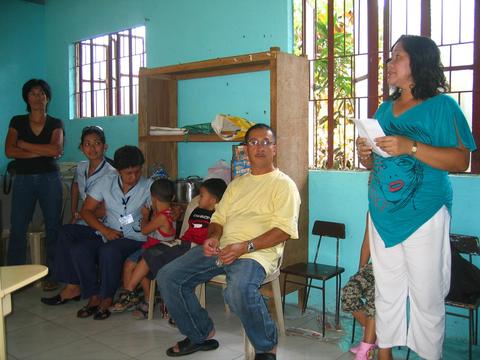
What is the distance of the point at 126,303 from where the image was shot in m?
3.30

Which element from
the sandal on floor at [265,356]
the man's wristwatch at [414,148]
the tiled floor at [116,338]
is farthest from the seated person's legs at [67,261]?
the man's wristwatch at [414,148]

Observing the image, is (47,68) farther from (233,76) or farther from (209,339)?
(209,339)

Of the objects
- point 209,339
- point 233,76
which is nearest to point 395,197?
point 209,339

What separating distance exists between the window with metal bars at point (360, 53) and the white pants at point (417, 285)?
98 centimetres

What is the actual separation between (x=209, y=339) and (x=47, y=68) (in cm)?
401

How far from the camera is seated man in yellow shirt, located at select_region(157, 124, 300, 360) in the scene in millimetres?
2385

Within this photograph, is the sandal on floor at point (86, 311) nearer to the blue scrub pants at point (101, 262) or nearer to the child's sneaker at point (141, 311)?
the blue scrub pants at point (101, 262)

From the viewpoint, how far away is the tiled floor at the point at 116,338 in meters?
2.65

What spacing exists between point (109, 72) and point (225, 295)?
338 centimetres

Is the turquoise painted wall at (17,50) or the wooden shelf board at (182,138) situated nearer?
the wooden shelf board at (182,138)

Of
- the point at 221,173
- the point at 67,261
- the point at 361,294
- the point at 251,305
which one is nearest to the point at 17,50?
the point at 67,261

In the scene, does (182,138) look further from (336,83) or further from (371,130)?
(371,130)

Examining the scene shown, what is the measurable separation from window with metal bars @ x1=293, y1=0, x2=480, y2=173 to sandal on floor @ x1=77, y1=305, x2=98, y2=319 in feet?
5.95

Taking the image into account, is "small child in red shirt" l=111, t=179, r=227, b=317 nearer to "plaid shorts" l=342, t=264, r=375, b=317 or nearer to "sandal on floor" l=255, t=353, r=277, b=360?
"sandal on floor" l=255, t=353, r=277, b=360
